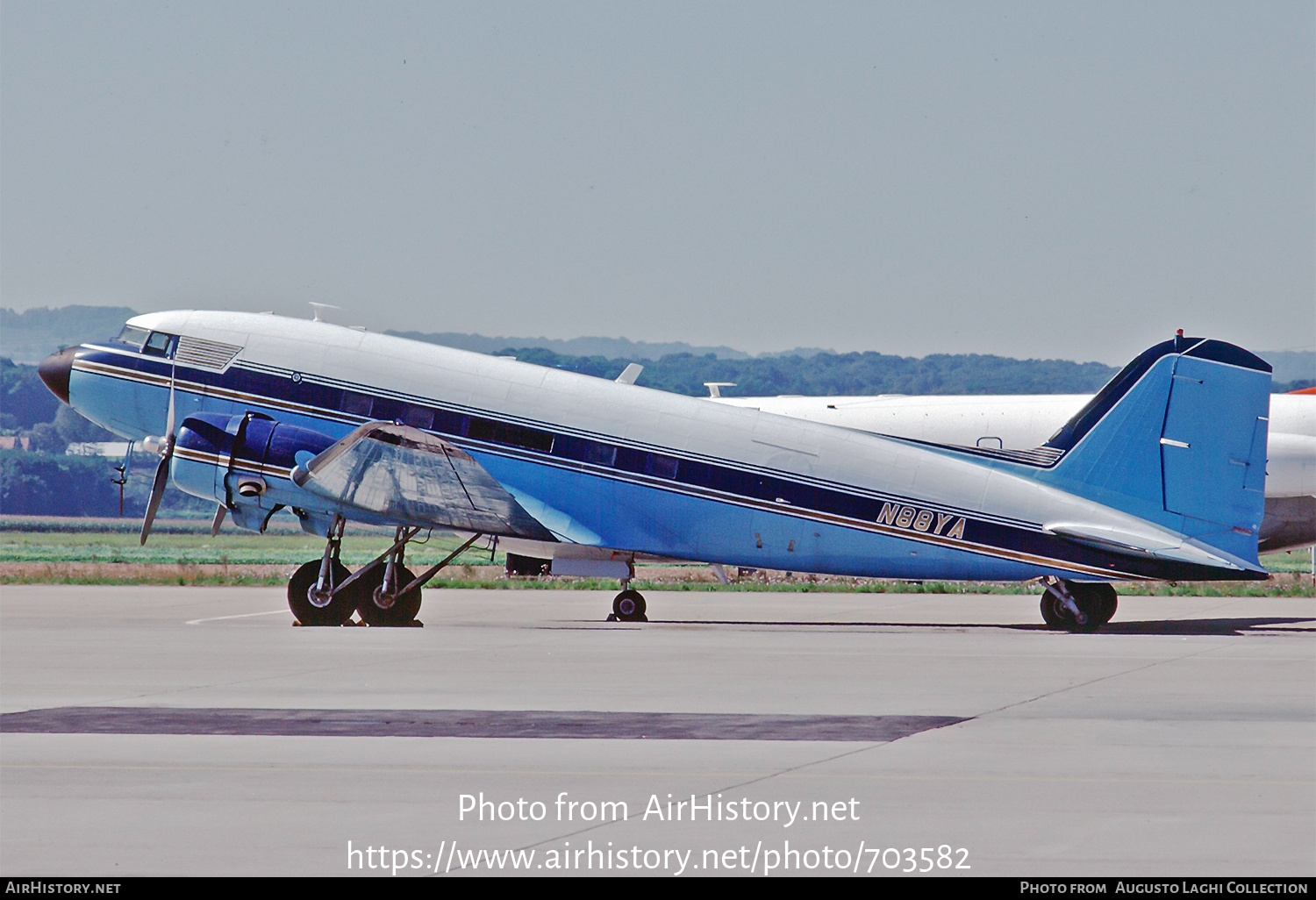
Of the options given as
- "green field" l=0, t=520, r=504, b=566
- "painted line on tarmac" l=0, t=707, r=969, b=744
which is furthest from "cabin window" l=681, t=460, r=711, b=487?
"green field" l=0, t=520, r=504, b=566

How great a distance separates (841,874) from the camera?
8.87 metres

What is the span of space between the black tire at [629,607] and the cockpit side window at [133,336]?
11.1 m

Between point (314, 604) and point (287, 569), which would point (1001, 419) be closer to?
point (314, 604)

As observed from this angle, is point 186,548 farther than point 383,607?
Yes

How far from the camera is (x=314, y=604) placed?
92.3 feet

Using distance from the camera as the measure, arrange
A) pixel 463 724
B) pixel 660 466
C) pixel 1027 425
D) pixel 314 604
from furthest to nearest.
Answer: pixel 1027 425, pixel 660 466, pixel 314 604, pixel 463 724

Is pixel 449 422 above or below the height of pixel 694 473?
above

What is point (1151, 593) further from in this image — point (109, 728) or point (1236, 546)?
point (109, 728)

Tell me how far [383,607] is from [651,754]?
16.6m

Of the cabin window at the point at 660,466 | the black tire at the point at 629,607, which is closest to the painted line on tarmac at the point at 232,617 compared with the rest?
the black tire at the point at 629,607

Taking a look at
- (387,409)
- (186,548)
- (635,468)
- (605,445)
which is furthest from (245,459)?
(186,548)

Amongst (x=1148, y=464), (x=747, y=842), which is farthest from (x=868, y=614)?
(x=747, y=842)

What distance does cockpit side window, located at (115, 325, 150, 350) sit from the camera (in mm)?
30375

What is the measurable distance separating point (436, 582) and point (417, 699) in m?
31.6
